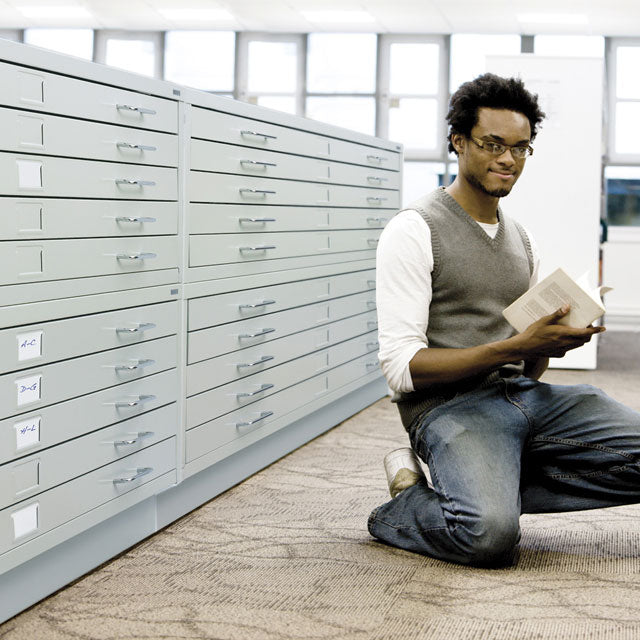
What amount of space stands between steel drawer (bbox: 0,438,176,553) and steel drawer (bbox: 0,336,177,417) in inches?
6.0

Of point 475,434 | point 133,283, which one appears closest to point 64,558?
point 133,283

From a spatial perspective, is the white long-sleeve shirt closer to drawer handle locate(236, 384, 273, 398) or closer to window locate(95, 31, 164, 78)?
drawer handle locate(236, 384, 273, 398)

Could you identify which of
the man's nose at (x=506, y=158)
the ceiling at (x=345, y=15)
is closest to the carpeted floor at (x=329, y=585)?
the man's nose at (x=506, y=158)

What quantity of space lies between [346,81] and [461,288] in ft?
21.5

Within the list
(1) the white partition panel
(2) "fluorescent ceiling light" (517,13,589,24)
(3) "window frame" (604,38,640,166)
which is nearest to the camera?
(1) the white partition panel

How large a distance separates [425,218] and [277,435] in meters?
0.95

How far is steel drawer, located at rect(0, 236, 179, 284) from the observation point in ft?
4.71

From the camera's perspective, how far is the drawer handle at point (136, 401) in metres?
1.75

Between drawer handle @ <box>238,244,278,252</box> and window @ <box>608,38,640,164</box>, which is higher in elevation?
window @ <box>608,38,640,164</box>

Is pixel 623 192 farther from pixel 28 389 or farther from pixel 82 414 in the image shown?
pixel 28 389

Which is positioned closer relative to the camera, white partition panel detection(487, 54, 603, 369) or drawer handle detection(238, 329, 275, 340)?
drawer handle detection(238, 329, 275, 340)

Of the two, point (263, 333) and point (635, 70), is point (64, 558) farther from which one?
point (635, 70)

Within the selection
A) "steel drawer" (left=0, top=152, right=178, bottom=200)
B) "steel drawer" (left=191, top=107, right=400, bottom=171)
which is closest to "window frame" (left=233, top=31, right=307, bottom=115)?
"steel drawer" (left=191, top=107, right=400, bottom=171)

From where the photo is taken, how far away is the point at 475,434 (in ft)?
5.78
